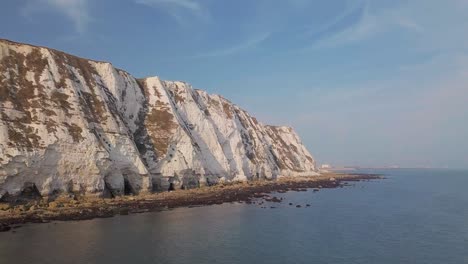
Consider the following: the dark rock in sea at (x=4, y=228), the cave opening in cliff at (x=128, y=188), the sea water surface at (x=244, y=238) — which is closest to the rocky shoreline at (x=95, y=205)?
the dark rock in sea at (x=4, y=228)

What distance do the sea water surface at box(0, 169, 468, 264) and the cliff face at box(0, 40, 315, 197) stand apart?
10.0 metres

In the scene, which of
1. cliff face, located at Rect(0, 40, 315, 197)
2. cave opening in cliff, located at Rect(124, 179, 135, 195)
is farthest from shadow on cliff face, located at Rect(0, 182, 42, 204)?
cave opening in cliff, located at Rect(124, 179, 135, 195)

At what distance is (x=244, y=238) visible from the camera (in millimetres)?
29094

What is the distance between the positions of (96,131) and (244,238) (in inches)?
1086

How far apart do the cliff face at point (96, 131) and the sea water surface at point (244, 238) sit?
10014mm

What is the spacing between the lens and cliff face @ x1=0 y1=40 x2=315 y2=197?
1585 inches

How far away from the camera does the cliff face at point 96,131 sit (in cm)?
4025

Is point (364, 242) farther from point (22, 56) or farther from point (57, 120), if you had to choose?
point (22, 56)

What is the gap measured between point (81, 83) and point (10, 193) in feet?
67.9

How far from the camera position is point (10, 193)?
37.3m

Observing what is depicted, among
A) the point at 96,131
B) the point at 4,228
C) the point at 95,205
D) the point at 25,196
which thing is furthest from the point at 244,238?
the point at 96,131

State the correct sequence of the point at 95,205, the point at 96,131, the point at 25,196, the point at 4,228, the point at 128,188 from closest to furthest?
the point at 4,228 < the point at 25,196 < the point at 95,205 < the point at 96,131 < the point at 128,188

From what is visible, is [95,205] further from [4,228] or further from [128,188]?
[4,228]

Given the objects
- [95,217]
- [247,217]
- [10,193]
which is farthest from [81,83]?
[247,217]
